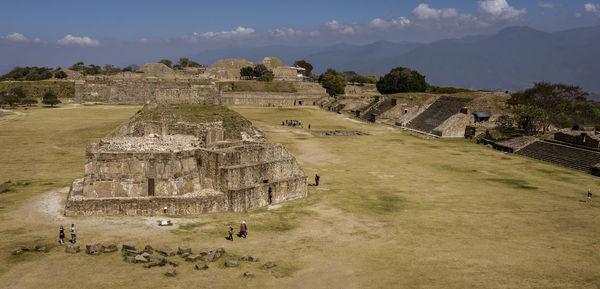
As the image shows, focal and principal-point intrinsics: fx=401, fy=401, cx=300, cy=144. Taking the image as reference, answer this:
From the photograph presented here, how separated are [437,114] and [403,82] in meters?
32.1

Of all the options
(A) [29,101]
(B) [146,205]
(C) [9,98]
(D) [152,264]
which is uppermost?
(C) [9,98]

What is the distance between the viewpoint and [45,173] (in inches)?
1091

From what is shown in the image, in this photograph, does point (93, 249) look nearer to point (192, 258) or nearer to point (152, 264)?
point (152, 264)

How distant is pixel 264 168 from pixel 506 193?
1567 cm

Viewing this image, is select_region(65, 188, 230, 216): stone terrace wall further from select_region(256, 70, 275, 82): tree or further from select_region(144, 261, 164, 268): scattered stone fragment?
select_region(256, 70, 275, 82): tree

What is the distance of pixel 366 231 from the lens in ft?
60.5

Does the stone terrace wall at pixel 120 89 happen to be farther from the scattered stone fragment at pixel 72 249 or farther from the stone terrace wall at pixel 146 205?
the scattered stone fragment at pixel 72 249

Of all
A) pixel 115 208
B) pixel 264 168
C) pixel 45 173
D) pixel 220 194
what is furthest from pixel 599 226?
pixel 45 173

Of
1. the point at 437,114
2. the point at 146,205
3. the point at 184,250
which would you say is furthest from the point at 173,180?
the point at 437,114

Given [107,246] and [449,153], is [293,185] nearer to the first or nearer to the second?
[107,246]

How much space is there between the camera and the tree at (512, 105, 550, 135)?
45750mm

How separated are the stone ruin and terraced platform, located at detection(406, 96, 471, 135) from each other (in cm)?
3701

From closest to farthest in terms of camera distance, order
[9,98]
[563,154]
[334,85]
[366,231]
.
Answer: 1. [366,231]
2. [563,154]
3. [9,98]
4. [334,85]

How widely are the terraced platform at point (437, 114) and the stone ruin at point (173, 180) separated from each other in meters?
37.0
